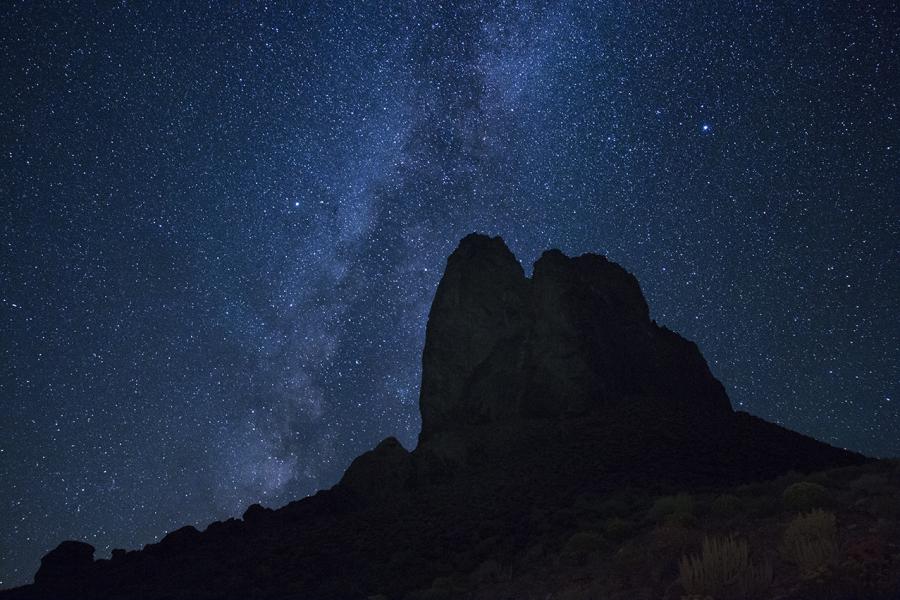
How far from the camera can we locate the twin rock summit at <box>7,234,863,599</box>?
72.5 feet

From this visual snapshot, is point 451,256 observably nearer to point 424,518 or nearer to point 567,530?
point 424,518

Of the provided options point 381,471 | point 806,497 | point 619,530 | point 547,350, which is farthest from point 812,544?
point 381,471

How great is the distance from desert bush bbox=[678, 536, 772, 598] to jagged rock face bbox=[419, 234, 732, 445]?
91.5 feet

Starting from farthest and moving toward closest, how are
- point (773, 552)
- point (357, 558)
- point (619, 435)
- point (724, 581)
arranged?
point (619, 435) → point (357, 558) → point (773, 552) → point (724, 581)

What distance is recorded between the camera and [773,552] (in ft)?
26.6

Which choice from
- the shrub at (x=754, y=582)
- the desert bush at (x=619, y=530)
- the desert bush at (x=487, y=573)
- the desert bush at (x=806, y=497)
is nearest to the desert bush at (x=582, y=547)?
the desert bush at (x=619, y=530)

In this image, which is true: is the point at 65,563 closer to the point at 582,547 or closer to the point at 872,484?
the point at 582,547

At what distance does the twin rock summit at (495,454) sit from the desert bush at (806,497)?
8599 mm

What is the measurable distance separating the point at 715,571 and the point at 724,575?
0.12 m

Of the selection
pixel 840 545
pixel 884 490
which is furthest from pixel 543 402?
pixel 840 545

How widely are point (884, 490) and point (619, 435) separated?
20936mm

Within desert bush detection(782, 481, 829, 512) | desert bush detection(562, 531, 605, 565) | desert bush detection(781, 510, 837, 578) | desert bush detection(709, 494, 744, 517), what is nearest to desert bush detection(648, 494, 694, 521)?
desert bush detection(709, 494, 744, 517)

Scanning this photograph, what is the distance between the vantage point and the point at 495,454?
34594 millimetres

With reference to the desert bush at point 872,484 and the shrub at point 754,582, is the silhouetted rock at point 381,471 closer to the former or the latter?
the desert bush at point 872,484
